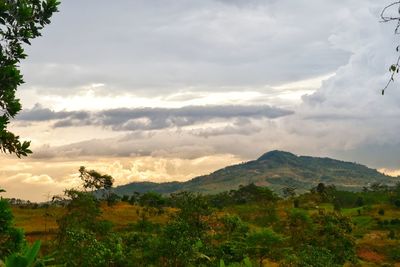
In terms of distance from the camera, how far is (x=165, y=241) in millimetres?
32031

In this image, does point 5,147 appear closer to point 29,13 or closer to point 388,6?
point 29,13

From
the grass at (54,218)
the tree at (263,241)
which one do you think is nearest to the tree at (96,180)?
the grass at (54,218)

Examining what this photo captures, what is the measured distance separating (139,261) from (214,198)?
104649 millimetres

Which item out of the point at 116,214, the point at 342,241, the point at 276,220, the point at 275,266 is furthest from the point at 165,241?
the point at 116,214

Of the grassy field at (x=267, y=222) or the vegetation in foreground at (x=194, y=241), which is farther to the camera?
the grassy field at (x=267, y=222)

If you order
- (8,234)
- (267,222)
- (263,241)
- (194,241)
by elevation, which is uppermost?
(8,234)

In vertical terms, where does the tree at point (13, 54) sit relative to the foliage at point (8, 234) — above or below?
above

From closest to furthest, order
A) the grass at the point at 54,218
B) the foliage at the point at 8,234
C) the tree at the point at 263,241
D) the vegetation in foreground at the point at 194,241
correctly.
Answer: the foliage at the point at 8,234 → the vegetation in foreground at the point at 194,241 → the tree at the point at 263,241 → the grass at the point at 54,218

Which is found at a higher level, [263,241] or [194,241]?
[194,241]

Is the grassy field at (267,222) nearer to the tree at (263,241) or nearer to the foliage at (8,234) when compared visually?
the tree at (263,241)

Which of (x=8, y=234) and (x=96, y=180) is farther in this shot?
(x=96, y=180)

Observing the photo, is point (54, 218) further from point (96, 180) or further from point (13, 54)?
point (13, 54)

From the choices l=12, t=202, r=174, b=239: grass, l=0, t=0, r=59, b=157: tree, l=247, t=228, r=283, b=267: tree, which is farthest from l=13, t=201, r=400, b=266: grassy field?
l=0, t=0, r=59, b=157: tree

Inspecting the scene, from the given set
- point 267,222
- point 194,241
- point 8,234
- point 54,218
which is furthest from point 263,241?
point 54,218
